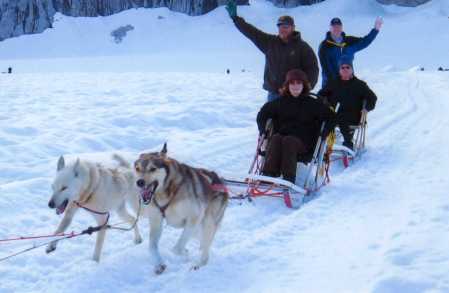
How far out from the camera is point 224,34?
3775 centimetres

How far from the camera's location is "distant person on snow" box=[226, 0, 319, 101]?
18.8 feet

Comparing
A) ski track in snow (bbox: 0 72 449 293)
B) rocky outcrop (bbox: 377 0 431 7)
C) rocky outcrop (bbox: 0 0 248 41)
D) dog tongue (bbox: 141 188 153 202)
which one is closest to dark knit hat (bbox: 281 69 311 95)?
ski track in snow (bbox: 0 72 449 293)

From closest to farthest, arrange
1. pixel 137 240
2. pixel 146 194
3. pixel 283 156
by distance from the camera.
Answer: pixel 146 194, pixel 137 240, pixel 283 156

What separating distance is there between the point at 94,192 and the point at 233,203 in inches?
57.5

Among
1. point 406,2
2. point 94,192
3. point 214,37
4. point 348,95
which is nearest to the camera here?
point 94,192

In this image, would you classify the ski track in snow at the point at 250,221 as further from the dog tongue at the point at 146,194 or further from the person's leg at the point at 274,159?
the dog tongue at the point at 146,194

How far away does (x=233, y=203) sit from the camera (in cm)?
459

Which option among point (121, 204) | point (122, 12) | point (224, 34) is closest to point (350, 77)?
point (121, 204)

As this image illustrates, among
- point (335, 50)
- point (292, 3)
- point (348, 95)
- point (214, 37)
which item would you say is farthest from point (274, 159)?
point (292, 3)

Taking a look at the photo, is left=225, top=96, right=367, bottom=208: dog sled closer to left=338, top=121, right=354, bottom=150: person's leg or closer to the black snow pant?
the black snow pant

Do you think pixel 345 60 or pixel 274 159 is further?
pixel 345 60

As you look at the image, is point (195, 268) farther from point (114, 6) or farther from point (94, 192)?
point (114, 6)

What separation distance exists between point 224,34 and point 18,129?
3150 cm

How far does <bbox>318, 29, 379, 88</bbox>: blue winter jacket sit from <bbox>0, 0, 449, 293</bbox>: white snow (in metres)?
1.14
